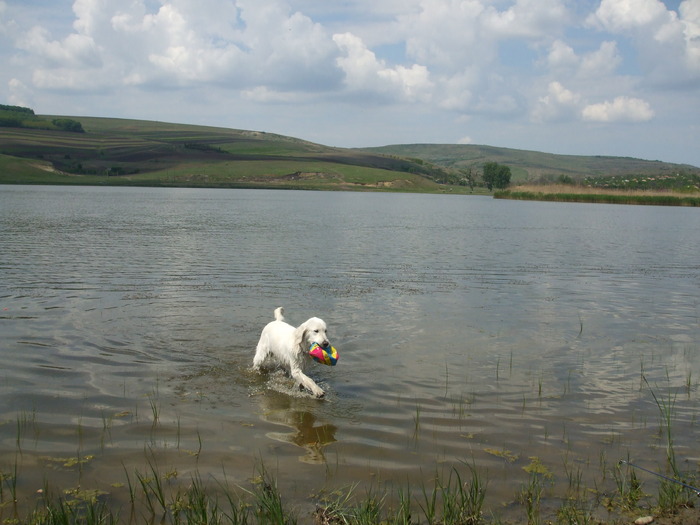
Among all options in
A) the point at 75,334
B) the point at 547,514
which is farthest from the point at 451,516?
the point at 75,334

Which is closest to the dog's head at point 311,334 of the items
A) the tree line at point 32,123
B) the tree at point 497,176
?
the tree at point 497,176

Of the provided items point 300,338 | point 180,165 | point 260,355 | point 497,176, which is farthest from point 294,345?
point 497,176

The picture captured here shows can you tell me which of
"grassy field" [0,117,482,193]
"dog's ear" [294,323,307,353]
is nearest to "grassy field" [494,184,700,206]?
"grassy field" [0,117,482,193]

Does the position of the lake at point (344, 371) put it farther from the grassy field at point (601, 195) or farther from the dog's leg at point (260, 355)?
the grassy field at point (601, 195)

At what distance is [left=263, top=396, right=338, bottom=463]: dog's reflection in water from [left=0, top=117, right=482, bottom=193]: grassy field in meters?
116

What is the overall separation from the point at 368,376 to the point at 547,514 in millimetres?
4693

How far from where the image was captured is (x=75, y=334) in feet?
39.8

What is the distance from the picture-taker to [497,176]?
154000 mm

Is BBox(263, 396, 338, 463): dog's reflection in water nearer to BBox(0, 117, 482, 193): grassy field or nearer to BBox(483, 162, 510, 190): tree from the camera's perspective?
BBox(0, 117, 482, 193): grassy field

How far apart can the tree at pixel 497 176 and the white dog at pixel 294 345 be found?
14969 centimetres

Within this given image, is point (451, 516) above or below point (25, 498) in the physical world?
above

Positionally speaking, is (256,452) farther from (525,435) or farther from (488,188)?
(488,188)

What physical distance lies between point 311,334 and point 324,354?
1.49 feet

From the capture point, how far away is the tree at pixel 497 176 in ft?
505
